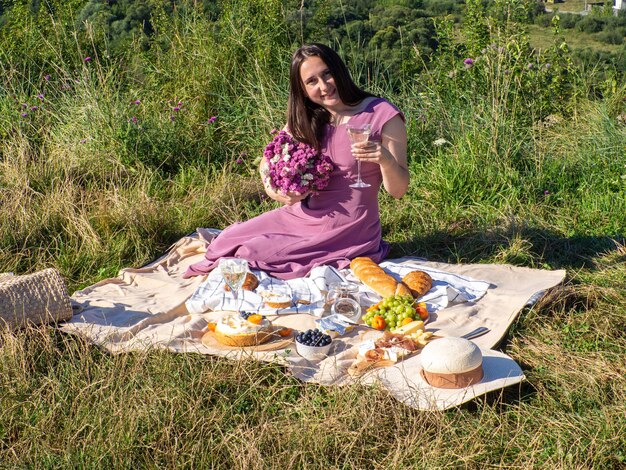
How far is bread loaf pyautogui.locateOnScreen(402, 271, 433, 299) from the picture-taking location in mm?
5023

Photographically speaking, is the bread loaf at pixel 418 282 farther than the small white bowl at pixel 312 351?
Yes

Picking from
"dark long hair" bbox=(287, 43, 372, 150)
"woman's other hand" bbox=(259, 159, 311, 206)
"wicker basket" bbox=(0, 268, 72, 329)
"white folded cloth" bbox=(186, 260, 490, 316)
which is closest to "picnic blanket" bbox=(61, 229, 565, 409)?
"white folded cloth" bbox=(186, 260, 490, 316)

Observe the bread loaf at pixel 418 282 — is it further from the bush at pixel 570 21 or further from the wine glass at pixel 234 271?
the bush at pixel 570 21

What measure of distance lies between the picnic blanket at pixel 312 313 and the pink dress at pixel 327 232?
176 mm

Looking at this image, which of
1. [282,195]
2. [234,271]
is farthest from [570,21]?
[234,271]

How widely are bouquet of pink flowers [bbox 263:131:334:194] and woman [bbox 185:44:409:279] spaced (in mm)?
99

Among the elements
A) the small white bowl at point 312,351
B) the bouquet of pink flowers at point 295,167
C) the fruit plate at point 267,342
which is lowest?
the fruit plate at point 267,342

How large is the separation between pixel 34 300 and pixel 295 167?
1.89m

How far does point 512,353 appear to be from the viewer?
4367mm

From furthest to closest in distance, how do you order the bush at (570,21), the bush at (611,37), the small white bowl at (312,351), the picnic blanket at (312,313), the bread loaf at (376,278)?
the bush at (570,21) < the bush at (611,37) < the bread loaf at (376,278) < the small white bowl at (312,351) < the picnic blanket at (312,313)

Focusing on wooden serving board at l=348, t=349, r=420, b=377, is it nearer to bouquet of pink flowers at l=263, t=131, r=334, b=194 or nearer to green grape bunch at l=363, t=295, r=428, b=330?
green grape bunch at l=363, t=295, r=428, b=330

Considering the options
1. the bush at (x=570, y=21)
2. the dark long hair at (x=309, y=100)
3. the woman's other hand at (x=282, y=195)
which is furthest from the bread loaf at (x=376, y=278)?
the bush at (x=570, y=21)

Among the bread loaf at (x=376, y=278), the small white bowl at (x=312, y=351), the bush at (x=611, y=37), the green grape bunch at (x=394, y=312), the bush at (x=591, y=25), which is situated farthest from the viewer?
the bush at (x=591, y=25)

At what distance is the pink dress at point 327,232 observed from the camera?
554 cm
